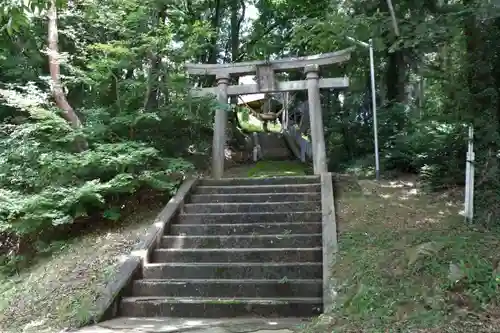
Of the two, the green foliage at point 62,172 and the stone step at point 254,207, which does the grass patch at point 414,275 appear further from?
the green foliage at point 62,172

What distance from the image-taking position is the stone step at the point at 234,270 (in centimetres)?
478

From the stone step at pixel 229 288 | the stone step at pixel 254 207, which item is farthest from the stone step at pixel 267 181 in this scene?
the stone step at pixel 229 288

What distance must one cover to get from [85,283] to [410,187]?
5.29 m

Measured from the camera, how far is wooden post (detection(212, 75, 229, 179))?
8.90 m

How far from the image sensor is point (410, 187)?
23.8ft

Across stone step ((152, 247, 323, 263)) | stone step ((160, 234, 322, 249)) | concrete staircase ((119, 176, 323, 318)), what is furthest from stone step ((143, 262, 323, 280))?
stone step ((160, 234, 322, 249))

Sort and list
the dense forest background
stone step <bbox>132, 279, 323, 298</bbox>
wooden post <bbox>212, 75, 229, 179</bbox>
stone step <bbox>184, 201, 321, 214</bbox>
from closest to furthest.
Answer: stone step <bbox>132, 279, 323, 298</bbox>
the dense forest background
stone step <bbox>184, 201, 321, 214</bbox>
wooden post <bbox>212, 75, 229, 179</bbox>

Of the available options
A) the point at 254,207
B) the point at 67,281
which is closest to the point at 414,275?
the point at 254,207

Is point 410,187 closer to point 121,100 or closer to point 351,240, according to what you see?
point 351,240

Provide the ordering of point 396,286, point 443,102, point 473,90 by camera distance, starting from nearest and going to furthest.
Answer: point 396,286
point 473,90
point 443,102

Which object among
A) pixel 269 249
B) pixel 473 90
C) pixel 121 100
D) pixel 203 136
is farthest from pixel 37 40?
pixel 473 90

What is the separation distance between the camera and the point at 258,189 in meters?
7.05

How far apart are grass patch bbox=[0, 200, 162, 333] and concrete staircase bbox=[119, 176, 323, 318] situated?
1.38 ft

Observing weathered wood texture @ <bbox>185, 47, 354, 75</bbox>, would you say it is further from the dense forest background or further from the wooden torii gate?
the dense forest background
